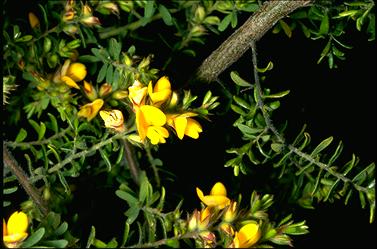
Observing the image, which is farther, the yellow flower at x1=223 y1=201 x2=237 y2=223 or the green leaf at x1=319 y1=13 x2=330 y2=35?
the green leaf at x1=319 y1=13 x2=330 y2=35

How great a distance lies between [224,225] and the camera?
2.51ft

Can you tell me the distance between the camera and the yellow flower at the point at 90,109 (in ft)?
2.81

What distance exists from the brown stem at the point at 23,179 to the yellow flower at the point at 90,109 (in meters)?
0.11

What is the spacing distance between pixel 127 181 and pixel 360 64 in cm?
55

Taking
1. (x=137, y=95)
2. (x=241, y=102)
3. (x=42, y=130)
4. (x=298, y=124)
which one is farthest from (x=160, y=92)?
(x=298, y=124)

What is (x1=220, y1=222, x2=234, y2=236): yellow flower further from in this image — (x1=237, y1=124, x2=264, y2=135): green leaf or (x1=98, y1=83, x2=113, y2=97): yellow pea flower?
(x1=98, y1=83, x2=113, y2=97): yellow pea flower

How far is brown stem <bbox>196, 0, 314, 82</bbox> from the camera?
0.77 meters

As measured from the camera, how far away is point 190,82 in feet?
2.89

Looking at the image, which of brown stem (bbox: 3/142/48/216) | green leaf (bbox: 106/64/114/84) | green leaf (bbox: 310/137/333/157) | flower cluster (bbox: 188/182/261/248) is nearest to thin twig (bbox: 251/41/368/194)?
green leaf (bbox: 310/137/333/157)

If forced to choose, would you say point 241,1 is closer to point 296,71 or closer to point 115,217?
point 296,71

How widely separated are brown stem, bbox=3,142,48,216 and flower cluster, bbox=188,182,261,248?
0.67 feet

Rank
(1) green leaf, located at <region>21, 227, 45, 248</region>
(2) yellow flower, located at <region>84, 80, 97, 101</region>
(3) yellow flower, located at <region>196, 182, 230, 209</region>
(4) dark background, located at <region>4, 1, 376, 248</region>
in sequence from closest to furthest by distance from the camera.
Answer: (1) green leaf, located at <region>21, 227, 45, 248</region> < (3) yellow flower, located at <region>196, 182, 230, 209</region> < (2) yellow flower, located at <region>84, 80, 97, 101</region> < (4) dark background, located at <region>4, 1, 376, 248</region>

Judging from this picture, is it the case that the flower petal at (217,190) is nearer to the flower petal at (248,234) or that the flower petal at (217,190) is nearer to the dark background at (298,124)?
the flower petal at (248,234)

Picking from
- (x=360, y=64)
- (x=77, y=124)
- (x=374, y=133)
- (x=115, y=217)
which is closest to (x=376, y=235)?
(x=374, y=133)
